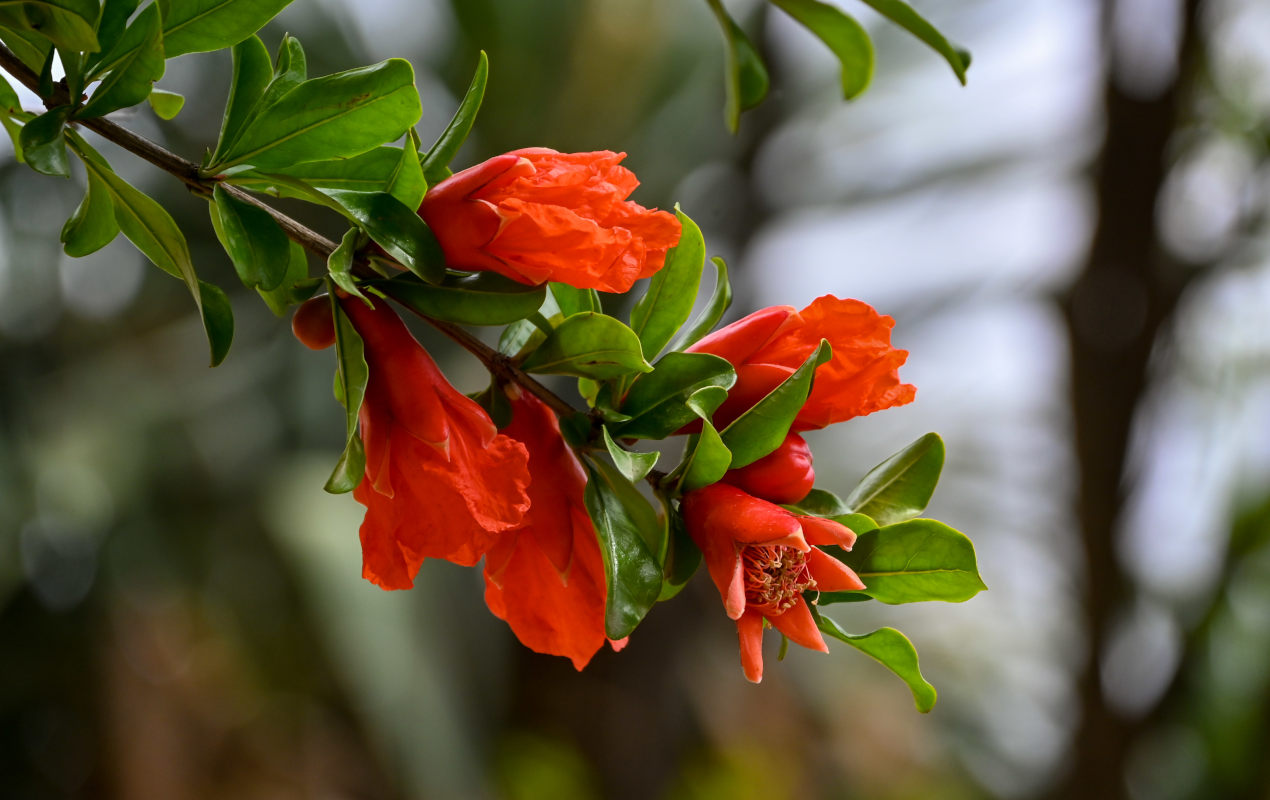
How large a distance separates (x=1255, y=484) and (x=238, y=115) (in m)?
1.85

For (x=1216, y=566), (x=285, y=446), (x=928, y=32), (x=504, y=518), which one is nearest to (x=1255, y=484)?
(x=1216, y=566)

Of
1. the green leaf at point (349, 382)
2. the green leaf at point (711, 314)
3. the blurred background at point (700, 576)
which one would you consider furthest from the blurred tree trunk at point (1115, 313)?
the green leaf at point (349, 382)

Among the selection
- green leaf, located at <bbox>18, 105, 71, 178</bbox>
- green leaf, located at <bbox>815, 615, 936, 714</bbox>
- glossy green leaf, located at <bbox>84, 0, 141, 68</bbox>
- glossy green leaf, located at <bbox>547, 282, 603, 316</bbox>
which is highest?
glossy green leaf, located at <bbox>84, 0, 141, 68</bbox>

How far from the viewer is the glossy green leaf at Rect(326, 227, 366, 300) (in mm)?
189

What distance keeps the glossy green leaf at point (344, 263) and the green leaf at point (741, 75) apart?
0.23 metres

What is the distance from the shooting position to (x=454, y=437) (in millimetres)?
230

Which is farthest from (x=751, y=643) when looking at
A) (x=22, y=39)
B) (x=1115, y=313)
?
(x=1115, y=313)

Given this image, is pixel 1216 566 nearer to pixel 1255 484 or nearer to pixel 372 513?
pixel 1255 484

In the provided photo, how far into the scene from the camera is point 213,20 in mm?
232

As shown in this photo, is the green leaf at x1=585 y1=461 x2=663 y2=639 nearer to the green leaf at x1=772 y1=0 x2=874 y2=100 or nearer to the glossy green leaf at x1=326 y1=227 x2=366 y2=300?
the glossy green leaf at x1=326 y1=227 x2=366 y2=300

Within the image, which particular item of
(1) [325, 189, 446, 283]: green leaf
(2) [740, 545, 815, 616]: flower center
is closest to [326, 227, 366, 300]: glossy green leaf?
(1) [325, 189, 446, 283]: green leaf

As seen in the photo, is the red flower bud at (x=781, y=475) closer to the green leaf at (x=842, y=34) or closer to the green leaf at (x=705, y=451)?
the green leaf at (x=705, y=451)

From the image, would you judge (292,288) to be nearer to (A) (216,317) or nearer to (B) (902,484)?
(A) (216,317)

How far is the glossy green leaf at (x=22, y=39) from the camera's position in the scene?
0.68 ft
